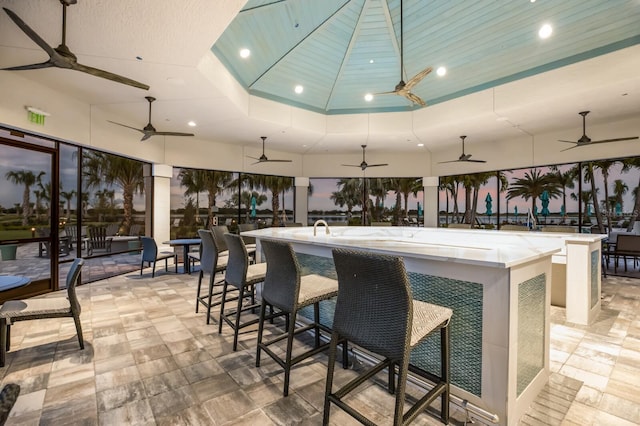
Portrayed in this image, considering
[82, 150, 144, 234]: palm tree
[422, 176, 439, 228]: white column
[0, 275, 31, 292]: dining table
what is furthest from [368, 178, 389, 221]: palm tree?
[0, 275, 31, 292]: dining table

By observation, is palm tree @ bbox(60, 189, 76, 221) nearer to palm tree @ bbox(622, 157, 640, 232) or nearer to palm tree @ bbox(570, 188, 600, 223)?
palm tree @ bbox(570, 188, 600, 223)

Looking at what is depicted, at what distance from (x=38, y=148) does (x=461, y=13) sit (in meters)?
6.65

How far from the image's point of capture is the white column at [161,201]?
22.8 ft

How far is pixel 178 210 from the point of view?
7.56 metres

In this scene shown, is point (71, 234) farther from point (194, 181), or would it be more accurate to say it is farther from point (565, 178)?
point (565, 178)

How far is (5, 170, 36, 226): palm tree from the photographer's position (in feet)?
14.5

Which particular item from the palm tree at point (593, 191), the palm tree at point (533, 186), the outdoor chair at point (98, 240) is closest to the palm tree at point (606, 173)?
the palm tree at point (593, 191)

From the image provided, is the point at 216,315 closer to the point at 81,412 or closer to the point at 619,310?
the point at 81,412

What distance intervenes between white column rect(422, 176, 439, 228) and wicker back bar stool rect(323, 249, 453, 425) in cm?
784

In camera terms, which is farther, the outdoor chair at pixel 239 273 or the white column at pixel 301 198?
the white column at pixel 301 198

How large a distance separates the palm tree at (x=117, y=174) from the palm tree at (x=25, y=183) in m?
0.83

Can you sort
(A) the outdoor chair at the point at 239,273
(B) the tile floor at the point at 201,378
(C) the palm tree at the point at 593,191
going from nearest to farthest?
(B) the tile floor at the point at 201,378, (A) the outdoor chair at the point at 239,273, (C) the palm tree at the point at 593,191

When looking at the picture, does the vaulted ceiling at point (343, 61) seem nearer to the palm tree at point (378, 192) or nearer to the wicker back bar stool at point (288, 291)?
the wicker back bar stool at point (288, 291)

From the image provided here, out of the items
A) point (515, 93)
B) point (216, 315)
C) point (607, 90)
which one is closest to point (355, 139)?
point (515, 93)
